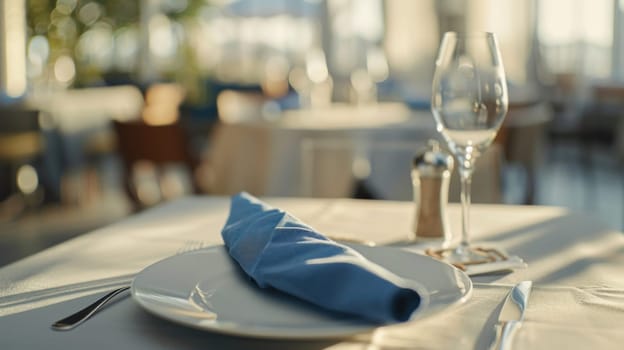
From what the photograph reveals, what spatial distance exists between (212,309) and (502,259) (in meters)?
0.39

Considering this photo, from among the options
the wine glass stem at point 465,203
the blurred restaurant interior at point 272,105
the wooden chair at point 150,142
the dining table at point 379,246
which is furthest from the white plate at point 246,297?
the wooden chair at point 150,142

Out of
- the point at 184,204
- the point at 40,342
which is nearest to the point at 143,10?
the point at 184,204

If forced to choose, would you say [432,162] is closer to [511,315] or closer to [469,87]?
[469,87]

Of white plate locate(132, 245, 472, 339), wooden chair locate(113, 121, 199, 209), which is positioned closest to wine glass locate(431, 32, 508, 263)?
white plate locate(132, 245, 472, 339)

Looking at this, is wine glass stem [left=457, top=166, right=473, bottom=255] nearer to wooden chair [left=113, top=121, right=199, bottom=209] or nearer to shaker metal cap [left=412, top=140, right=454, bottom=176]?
shaker metal cap [left=412, top=140, right=454, bottom=176]

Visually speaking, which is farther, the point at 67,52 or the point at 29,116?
the point at 67,52

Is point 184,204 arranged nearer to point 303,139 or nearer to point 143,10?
point 303,139

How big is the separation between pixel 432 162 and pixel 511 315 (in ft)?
1.39

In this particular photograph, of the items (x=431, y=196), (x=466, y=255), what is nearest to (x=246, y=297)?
(x=466, y=255)

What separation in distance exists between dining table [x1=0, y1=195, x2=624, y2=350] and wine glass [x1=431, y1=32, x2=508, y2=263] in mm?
166

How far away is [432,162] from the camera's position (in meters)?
1.09

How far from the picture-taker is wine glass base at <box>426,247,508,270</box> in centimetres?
89

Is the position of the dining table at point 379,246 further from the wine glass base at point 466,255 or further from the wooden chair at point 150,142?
the wooden chair at point 150,142

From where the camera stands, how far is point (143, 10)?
9.12 m
